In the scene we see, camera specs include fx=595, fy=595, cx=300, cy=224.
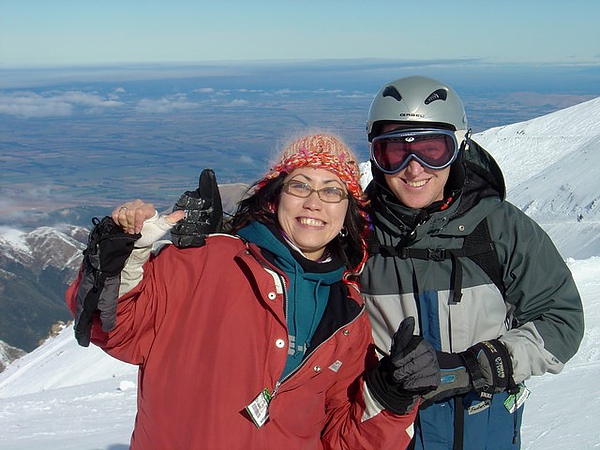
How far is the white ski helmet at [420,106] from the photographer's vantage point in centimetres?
292

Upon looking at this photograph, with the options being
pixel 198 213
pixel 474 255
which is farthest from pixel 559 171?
pixel 198 213

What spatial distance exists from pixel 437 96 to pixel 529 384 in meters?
3.84

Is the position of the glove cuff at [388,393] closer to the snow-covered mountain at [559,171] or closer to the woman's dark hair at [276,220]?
the woman's dark hair at [276,220]

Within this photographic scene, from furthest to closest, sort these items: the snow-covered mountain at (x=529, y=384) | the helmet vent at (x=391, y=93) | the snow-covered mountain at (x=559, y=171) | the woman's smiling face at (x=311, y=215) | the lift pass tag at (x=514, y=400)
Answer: the snow-covered mountain at (x=559, y=171)
the snow-covered mountain at (x=529, y=384)
the helmet vent at (x=391, y=93)
the lift pass tag at (x=514, y=400)
the woman's smiling face at (x=311, y=215)

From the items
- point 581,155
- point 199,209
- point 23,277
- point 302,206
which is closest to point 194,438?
point 199,209

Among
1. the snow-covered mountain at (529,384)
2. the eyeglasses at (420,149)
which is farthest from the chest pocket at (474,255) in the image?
the snow-covered mountain at (529,384)

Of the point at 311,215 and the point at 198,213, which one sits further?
the point at 311,215

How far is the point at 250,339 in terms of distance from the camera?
7.48 ft

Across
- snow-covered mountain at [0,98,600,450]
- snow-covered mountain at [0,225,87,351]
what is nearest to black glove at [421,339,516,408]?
snow-covered mountain at [0,98,600,450]

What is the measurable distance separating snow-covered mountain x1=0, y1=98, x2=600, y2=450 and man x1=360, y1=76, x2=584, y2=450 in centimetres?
192

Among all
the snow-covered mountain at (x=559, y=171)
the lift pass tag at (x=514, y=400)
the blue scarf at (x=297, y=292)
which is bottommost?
the snow-covered mountain at (x=559, y=171)

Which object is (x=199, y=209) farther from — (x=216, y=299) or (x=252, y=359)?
(x=252, y=359)

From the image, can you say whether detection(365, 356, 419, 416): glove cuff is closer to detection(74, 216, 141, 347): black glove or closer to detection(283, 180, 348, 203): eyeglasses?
detection(283, 180, 348, 203): eyeglasses

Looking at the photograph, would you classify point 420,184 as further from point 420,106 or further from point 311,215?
point 311,215
